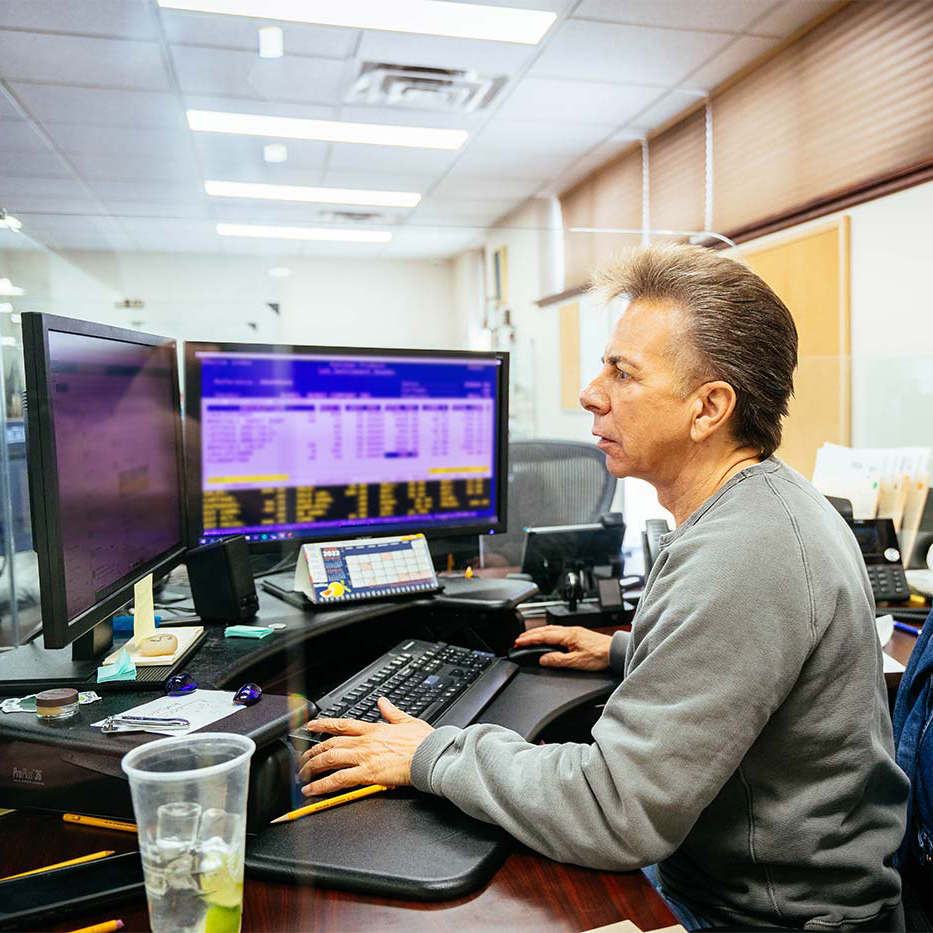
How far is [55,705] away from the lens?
0.83 m

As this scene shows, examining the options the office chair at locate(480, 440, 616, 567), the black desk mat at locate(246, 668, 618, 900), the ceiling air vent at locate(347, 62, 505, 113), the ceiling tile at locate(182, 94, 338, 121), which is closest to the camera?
the black desk mat at locate(246, 668, 618, 900)

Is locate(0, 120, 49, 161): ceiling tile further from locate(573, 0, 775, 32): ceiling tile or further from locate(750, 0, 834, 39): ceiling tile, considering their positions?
locate(750, 0, 834, 39): ceiling tile

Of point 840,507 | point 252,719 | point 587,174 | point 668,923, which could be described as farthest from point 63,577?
point 587,174

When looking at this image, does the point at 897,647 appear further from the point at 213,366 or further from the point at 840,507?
the point at 213,366

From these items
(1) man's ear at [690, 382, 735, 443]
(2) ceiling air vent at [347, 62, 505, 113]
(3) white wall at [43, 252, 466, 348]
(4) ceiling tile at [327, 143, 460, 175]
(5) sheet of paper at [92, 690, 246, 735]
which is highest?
(2) ceiling air vent at [347, 62, 505, 113]

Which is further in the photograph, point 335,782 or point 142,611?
point 142,611

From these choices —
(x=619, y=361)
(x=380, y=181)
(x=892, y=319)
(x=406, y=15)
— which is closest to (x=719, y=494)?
(x=619, y=361)

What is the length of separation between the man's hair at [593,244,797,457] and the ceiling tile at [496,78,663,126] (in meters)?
2.89

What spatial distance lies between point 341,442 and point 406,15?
7.15 feet

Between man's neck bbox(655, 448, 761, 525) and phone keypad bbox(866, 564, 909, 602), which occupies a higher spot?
man's neck bbox(655, 448, 761, 525)

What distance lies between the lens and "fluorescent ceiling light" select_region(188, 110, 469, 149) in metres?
3.68

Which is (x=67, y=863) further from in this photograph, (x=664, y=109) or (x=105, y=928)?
(x=664, y=109)

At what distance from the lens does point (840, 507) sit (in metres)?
1.88

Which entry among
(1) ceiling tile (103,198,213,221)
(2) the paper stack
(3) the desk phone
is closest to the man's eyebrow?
(3) the desk phone
